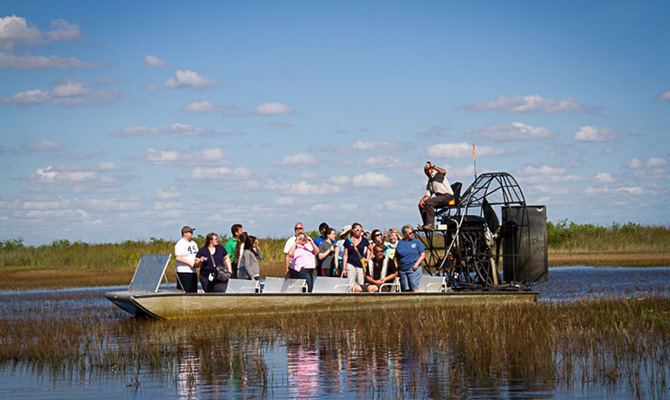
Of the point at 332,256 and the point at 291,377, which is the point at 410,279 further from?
the point at 291,377

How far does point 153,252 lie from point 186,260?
23762 millimetres

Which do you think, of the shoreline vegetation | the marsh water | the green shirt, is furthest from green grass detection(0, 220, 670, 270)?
the marsh water

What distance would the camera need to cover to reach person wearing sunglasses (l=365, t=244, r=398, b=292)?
58.5ft

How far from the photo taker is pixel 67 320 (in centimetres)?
1642

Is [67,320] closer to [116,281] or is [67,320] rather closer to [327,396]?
[327,396]

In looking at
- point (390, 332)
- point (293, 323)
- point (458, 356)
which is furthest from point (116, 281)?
point (458, 356)

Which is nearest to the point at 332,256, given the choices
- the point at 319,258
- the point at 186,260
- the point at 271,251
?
the point at 319,258

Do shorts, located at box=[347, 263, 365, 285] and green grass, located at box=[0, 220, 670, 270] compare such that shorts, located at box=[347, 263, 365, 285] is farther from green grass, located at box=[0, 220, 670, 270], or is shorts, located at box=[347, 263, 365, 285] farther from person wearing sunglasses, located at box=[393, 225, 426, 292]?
green grass, located at box=[0, 220, 670, 270]

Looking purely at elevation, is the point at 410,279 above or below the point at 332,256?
below

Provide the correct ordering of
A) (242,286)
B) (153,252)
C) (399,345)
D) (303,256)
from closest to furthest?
(399,345) → (242,286) → (303,256) → (153,252)

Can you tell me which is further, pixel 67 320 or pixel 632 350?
pixel 67 320

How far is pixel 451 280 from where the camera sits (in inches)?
729

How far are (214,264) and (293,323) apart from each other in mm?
2680

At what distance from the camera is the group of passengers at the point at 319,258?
1691 cm
